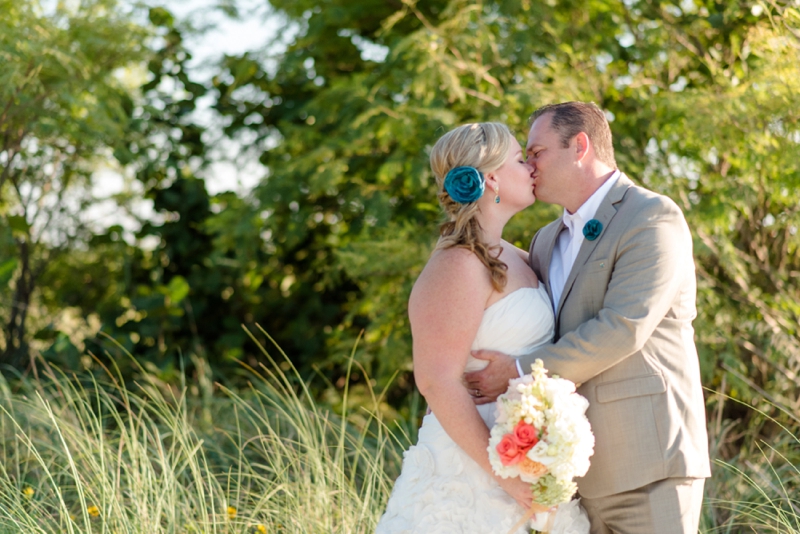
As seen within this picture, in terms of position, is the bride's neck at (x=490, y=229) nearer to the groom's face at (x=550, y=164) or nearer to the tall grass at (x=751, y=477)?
the groom's face at (x=550, y=164)

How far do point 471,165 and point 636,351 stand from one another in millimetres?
934

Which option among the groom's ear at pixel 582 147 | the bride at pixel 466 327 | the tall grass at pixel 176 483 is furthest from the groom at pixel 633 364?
the tall grass at pixel 176 483

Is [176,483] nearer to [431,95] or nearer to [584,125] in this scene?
[584,125]

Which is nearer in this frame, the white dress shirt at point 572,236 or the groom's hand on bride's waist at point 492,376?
the groom's hand on bride's waist at point 492,376

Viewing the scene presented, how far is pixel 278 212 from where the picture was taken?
6867 millimetres

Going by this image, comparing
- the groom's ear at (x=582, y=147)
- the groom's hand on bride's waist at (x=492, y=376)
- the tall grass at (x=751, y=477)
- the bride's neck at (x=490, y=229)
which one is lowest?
the tall grass at (x=751, y=477)

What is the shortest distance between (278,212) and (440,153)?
3.97 meters

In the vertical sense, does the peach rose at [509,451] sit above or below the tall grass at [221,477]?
above

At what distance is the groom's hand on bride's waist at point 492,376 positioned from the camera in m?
2.86

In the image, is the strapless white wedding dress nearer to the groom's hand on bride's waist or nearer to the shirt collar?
the groom's hand on bride's waist

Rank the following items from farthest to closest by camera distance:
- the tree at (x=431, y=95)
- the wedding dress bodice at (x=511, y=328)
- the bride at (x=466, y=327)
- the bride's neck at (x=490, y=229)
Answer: the tree at (x=431, y=95), the bride's neck at (x=490, y=229), the wedding dress bodice at (x=511, y=328), the bride at (x=466, y=327)

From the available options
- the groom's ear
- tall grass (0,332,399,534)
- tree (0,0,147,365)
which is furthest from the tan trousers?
tree (0,0,147,365)

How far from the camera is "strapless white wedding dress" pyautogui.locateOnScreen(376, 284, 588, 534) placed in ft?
9.36

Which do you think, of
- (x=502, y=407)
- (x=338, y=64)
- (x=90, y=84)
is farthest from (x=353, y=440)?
(x=90, y=84)
